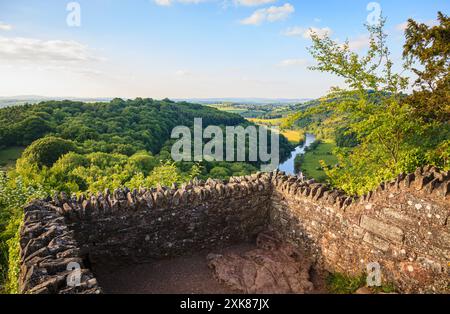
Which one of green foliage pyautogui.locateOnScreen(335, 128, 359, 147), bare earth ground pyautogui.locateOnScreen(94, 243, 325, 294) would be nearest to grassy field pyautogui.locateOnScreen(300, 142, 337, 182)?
green foliage pyautogui.locateOnScreen(335, 128, 359, 147)

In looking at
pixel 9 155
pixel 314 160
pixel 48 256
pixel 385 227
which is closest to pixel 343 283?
pixel 385 227

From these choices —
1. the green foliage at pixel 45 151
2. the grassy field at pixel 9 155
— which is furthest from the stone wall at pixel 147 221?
the grassy field at pixel 9 155

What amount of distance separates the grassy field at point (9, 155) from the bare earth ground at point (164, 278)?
33941 mm

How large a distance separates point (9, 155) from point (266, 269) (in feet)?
134

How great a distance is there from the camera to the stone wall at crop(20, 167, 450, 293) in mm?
5453

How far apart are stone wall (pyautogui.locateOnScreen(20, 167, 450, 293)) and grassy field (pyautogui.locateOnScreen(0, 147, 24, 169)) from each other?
3395cm

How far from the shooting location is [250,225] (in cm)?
908

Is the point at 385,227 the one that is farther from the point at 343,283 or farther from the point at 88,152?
the point at 88,152

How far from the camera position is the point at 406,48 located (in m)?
14.5

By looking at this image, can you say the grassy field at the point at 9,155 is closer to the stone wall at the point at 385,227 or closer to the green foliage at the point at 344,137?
the green foliage at the point at 344,137

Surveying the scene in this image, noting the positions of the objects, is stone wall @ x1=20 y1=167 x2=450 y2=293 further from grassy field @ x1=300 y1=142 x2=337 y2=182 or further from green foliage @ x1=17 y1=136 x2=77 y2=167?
grassy field @ x1=300 y1=142 x2=337 y2=182

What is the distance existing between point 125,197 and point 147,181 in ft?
29.8

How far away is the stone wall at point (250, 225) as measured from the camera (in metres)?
5.45

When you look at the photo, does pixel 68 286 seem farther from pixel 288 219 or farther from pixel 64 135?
pixel 64 135
